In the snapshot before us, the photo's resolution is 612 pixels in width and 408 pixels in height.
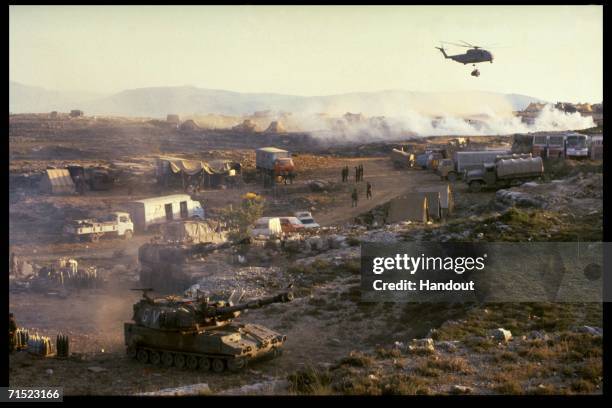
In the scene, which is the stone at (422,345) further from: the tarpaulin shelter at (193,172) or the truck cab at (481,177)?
the tarpaulin shelter at (193,172)

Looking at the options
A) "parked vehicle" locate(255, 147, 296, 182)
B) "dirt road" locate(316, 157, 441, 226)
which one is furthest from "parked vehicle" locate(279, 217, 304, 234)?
"parked vehicle" locate(255, 147, 296, 182)

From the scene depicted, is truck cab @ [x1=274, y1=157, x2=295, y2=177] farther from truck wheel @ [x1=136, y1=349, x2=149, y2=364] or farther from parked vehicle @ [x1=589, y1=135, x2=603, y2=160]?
truck wheel @ [x1=136, y1=349, x2=149, y2=364]

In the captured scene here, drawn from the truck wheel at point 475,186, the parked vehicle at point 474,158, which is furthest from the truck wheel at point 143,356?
the parked vehicle at point 474,158

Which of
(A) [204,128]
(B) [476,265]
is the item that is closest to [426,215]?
(B) [476,265]

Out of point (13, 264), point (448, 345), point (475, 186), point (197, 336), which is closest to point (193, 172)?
point (13, 264)
